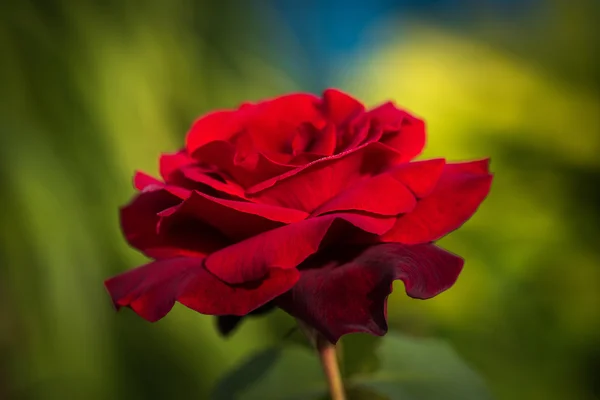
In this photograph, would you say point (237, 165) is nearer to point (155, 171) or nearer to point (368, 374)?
point (368, 374)

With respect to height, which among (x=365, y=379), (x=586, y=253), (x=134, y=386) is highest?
(x=365, y=379)

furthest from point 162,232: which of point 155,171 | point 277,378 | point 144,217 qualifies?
point 155,171

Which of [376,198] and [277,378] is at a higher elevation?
[376,198]

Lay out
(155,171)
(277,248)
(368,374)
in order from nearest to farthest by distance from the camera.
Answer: (277,248) < (368,374) < (155,171)

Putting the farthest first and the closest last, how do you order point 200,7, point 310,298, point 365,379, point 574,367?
1. point 200,7
2. point 574,367
3. point 365,379
4. point 310,298

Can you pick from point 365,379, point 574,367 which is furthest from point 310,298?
point 574,367

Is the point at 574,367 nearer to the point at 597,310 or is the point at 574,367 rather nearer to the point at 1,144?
the point at 597,310

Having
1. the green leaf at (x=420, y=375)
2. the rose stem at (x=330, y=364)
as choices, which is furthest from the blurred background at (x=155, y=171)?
the rose stem at (x=330, y=364)
